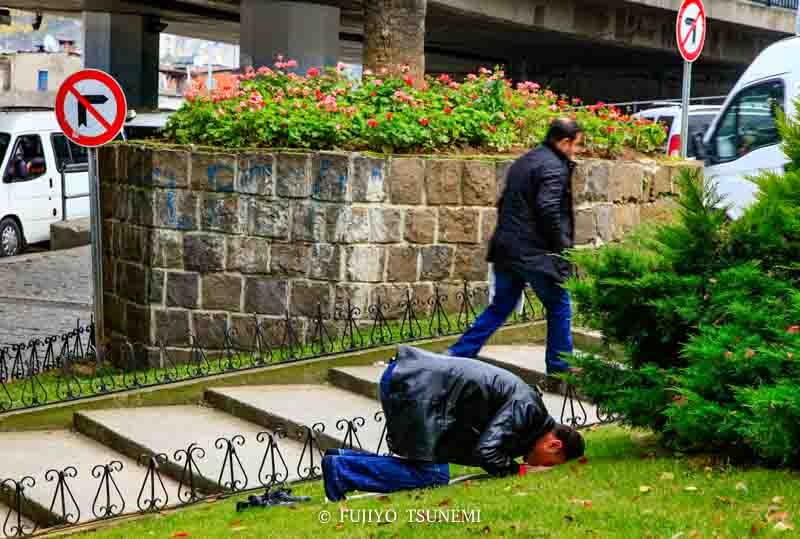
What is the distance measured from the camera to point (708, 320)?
595 centimetres

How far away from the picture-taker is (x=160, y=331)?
10969 mm

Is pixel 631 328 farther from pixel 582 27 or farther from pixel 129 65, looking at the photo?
pixel 129 65

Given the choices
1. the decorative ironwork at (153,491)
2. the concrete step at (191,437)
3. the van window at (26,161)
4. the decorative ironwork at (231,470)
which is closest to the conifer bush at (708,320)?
the decorative ironwork at (231,470)

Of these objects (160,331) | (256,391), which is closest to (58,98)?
(160,331)

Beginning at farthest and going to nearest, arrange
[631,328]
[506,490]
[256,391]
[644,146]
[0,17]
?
[0,17] → [644,146] → [256,391] → [631,328] → [506,490]

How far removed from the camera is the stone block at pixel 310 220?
10.4 m

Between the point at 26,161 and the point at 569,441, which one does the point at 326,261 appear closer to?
the point at 569,441

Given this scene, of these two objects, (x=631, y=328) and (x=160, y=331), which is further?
(x=160, y=331)

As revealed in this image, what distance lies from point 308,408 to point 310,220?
82.5 inches

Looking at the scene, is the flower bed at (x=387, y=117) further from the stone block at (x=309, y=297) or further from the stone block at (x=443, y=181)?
the stone block at (x=309, y=297)

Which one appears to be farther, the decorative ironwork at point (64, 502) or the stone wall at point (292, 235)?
the stone wall at point (292, 235)

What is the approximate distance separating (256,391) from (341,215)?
1.72m

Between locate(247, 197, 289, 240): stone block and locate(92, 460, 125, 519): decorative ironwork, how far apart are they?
118 inches

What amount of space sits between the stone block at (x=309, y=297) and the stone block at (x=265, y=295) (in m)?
0.07
